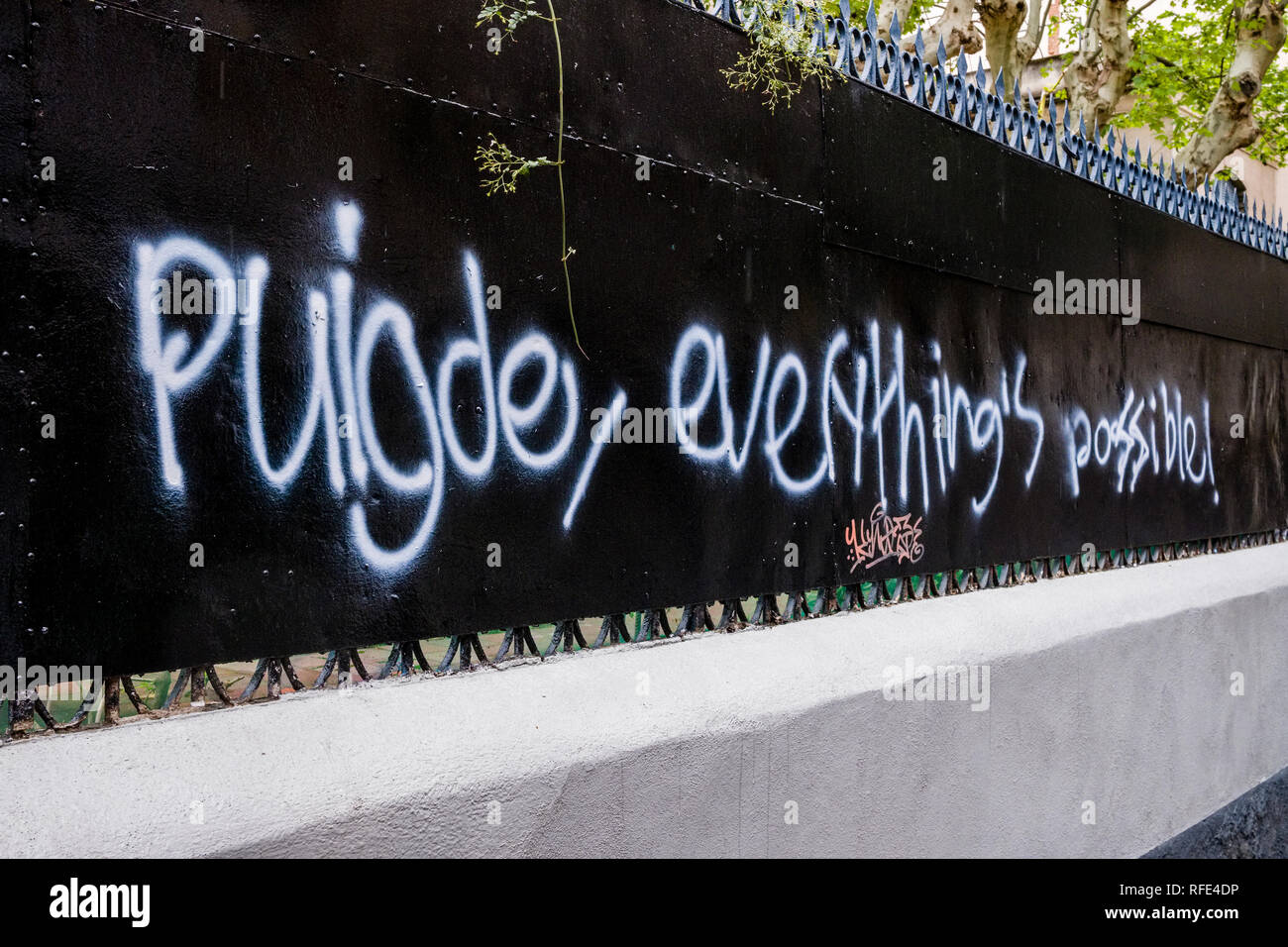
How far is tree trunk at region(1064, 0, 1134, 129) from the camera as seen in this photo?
8.32 metres

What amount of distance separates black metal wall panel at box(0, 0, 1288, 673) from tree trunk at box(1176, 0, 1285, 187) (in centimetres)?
516

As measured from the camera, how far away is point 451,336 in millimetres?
2818

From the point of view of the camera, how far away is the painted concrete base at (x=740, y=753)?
2164 mm

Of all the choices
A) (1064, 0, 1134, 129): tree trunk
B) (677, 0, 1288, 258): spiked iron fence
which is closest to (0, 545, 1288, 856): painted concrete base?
(677, 0, 1288, 258): spiked iron fence

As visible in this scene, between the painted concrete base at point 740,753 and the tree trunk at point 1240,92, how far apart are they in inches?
193

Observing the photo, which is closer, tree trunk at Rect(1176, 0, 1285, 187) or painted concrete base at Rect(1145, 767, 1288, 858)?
painted concrete base at Rect(1145, 767, 1288, 858)

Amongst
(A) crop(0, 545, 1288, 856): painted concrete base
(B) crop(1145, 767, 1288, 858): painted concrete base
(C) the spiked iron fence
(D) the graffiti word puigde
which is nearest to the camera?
(A) crop(0, 545, 1288, 856): painted concrete base

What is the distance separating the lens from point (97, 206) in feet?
7.22

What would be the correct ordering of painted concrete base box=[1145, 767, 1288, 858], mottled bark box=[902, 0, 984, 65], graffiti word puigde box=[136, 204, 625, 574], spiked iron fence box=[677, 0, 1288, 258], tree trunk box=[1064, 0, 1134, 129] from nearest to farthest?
1. graffiti word puigde box=[136, 204, 625, 574]
2. spiked iron fence box=[677, 0, 1288, 258]
3. painted concrete base box=[1145, 767, 1288, 858]
4. mottled bark box=[902, 0, 984, 65]
5. tree trunk box=[1064, 0, 1134, 129]

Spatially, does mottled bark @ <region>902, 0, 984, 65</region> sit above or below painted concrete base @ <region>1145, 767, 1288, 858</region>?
above
